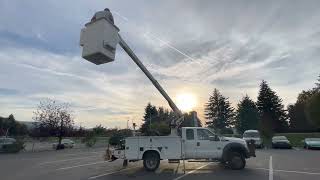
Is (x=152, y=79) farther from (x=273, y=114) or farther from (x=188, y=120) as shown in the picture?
(x=273, y=114)

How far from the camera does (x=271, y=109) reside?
92.9 meters

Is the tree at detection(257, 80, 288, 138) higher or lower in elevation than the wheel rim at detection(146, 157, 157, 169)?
higher

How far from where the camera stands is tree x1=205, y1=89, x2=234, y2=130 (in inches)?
4542

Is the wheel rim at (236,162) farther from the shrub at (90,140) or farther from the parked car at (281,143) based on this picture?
the shrub at (90,140)

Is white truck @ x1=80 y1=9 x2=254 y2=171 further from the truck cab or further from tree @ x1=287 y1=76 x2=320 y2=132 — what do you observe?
tree @ x1=287 y1=76 x2=320 y2=132

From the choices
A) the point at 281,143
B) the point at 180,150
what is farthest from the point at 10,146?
the point at 281,143

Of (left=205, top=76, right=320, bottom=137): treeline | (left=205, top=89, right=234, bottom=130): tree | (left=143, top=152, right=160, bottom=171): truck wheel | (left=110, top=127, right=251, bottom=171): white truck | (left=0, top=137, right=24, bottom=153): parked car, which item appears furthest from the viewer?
(left=205, top=89, right=234, bottom=130): tree

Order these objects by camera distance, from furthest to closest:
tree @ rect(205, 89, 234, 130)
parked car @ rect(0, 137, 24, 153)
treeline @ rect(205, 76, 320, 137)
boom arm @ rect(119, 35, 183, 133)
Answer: tree @ rect(205, 89, 234, 130), treeline @ rect(205, 76, 320, 137), parked car @ rect(0, 137, 24, 153), boom arm @ rect(119, 35, 183, 133)

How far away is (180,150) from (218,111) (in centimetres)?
10148

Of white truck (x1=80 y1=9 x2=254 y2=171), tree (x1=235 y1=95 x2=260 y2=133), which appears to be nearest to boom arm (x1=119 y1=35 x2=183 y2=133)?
white truck (x1=80 y1=9 x2=254 y2=171)

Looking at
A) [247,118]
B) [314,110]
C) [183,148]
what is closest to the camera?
[183,148]

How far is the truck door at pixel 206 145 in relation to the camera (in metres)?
18.0

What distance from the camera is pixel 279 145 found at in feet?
128

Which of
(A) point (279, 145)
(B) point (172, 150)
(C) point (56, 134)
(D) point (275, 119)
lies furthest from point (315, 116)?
(B) point (172, 150)
